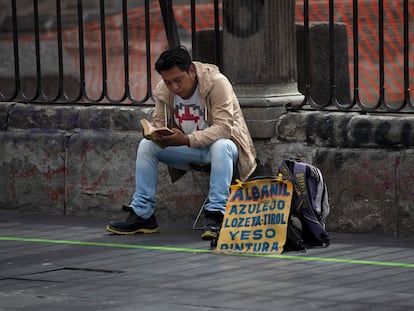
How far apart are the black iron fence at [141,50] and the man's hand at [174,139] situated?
962 millimetres

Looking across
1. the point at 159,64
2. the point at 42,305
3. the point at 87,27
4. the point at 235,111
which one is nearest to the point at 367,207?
the point at 235,111

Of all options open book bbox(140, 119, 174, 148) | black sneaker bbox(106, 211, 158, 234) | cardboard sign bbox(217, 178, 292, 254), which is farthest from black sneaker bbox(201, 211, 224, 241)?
open book bbox(140, 119, 174, 148)

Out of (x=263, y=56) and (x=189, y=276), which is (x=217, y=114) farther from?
(x=189, y=276)

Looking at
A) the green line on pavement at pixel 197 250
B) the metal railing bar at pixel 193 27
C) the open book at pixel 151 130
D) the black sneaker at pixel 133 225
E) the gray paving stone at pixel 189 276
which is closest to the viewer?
the gray paving stone at pixel 189 276

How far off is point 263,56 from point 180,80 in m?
0.69

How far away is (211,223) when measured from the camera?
326 inches

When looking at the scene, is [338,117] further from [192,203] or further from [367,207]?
[192,203]

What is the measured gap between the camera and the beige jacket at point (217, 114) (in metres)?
8.32

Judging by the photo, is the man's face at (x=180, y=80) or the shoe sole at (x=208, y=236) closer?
the shoe sole at (x=208, y=236)

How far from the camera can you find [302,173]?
7.85 m

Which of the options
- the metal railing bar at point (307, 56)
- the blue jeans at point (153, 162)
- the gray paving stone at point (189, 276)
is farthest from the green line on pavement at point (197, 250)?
the metal railing bar at point (307, 56)

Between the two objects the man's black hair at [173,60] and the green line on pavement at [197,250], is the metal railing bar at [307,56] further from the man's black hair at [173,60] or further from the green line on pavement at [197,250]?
the green line on pavement at [197,250]

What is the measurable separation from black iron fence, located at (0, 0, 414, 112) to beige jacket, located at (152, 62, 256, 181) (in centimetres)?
57

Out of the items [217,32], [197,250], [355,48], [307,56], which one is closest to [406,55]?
[355,48]
